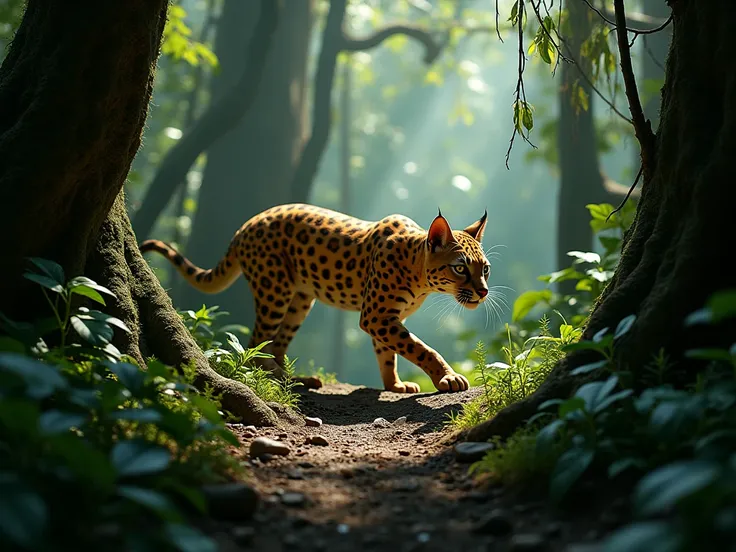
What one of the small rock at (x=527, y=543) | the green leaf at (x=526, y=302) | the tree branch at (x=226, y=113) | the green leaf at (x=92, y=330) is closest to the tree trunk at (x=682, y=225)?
the small rock at (x=527, y=543)

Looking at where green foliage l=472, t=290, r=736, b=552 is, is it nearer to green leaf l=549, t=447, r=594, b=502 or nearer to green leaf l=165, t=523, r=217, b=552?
green leaf l=549, t=447, r=594, b=502

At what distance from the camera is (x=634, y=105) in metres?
4.38

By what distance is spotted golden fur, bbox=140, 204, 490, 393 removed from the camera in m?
6.80

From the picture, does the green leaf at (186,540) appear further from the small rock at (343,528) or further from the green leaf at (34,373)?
the small rock at (343,528)

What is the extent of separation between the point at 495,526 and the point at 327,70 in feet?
46.2

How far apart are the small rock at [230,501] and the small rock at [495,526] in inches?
34.2

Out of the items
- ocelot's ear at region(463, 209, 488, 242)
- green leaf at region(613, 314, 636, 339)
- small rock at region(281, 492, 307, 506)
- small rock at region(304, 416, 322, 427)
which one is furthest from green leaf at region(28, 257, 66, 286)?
ocelot's ear at region(463, 209, 488, 242)

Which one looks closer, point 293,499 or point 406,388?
point 293,499

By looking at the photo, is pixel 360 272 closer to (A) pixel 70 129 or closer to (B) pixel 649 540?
(A) pixel 70 129

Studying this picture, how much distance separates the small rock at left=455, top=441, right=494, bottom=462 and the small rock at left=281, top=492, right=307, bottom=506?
97 centimetres

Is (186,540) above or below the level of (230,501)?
above

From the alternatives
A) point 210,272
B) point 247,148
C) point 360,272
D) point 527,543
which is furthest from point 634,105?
point 247,148

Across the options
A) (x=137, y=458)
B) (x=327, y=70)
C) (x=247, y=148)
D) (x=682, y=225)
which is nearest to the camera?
(x=137, y=458)

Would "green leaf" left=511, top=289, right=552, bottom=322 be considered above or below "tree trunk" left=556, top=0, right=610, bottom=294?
below
